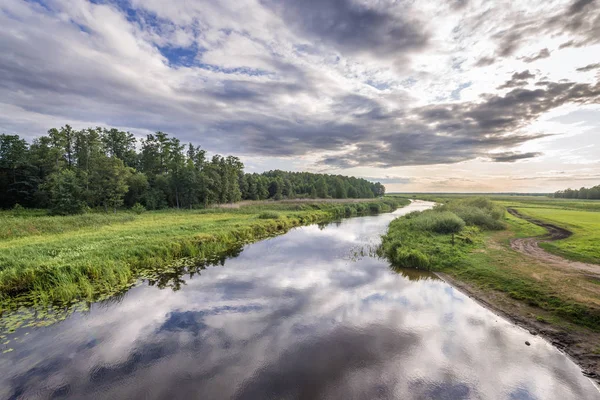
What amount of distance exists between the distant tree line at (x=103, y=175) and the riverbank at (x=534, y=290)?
4843 centimetres

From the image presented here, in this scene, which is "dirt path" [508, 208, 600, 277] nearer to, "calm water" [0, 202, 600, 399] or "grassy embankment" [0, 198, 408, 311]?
"calm water" [0, 202, 600, 399]

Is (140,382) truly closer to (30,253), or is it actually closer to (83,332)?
(83,332)

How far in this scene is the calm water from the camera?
281 inches

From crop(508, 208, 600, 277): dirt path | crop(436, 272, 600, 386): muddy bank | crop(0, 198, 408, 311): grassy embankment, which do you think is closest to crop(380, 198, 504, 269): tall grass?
crop(508, 208, 600, 277): dirt path

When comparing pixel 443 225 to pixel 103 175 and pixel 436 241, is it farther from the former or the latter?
pixel 103 175

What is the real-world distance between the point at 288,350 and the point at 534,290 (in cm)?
1190

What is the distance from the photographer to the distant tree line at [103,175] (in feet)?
139

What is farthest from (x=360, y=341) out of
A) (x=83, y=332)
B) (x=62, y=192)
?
(x=62, y=192)

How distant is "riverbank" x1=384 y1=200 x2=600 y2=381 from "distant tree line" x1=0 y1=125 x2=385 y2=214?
48433 millimetres

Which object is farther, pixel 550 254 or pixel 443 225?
pixel 443 225

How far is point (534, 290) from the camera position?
11977mm

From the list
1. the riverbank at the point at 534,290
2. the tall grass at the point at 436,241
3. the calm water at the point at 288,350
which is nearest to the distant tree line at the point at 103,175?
the calm water at the point at 288,350

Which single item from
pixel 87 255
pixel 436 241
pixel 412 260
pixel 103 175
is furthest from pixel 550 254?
pixel 103 175

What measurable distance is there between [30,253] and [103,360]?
11.6 meters
